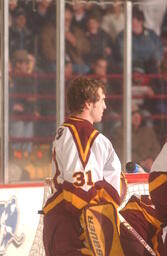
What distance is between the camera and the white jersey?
3.47 meters

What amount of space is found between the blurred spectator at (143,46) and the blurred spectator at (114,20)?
0.18ft

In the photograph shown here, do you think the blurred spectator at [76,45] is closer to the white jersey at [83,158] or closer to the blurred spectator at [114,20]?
the blurred spectator at [114,20]

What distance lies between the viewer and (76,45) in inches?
250

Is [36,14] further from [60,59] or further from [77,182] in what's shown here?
[77,182]

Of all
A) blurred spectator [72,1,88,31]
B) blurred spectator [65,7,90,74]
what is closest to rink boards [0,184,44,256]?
blurred spectator [65,7,90,74]

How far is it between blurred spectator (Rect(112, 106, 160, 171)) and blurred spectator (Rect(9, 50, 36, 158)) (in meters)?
0.72

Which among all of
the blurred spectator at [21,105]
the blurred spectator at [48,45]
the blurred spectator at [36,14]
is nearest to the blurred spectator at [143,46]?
the blurred spectator at [48,45]

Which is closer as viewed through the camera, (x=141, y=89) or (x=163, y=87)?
(x=141, y=89)

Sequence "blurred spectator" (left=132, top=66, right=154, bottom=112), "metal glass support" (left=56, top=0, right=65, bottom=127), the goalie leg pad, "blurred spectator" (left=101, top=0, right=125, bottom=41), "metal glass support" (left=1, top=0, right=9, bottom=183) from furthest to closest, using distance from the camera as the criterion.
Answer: "blurred spectator" (left=132, top=66, right=154, bottom=112)
"blurred spectator" (left=101, top=0, right=125, bottom=41)
"metal glass support" (left=56, top=0, right=65, bottom=127)
"metal glass support" (left=1, top=0, right=9, bottom=183)
the goalie leg pad

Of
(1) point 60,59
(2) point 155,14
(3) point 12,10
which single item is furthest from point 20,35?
(2) point 155,14

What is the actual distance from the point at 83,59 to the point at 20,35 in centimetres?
53

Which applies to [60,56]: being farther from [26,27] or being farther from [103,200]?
[103,200]

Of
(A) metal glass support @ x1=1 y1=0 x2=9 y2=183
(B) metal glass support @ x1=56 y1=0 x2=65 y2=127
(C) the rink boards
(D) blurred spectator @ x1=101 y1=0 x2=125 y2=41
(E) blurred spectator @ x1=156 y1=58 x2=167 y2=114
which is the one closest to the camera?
(C) the rink boards

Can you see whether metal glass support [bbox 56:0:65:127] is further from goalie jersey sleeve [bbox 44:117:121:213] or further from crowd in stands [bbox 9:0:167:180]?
goalie jersey sleeve [bbox 44:117:121:213]
